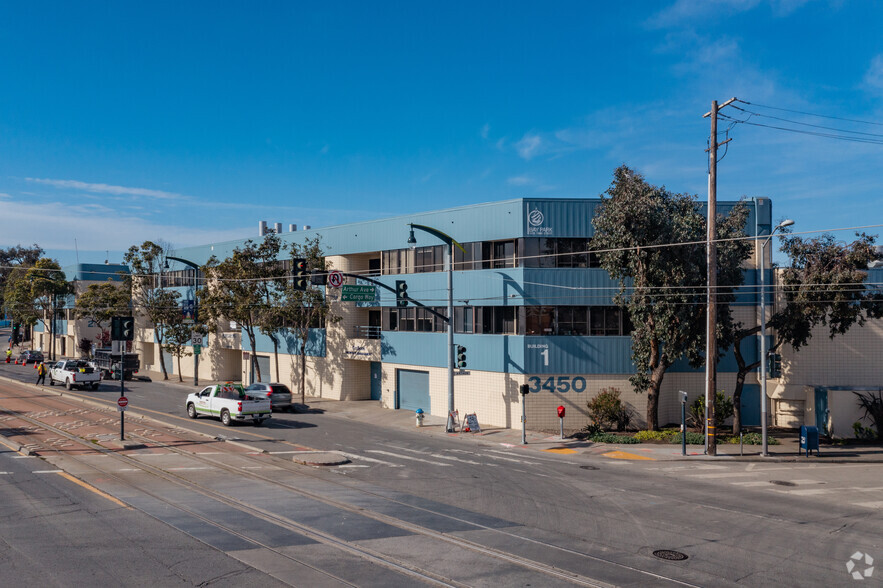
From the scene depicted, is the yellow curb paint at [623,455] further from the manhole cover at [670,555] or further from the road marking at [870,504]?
the manhole cover at [670,555]

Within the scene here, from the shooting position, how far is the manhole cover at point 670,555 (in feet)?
42.3

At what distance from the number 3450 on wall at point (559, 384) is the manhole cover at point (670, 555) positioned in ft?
64.3

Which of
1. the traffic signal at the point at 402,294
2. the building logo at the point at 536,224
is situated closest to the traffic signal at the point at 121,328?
the traffic signal at the point at 402,294

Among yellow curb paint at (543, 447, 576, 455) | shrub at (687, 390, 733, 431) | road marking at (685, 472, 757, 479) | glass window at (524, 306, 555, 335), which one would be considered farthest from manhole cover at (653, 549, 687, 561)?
glass window at (524, 306, 555, 335)

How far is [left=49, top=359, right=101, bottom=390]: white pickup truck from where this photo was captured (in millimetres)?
48312

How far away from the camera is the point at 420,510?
1638 cm

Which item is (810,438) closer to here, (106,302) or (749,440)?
(749,440)

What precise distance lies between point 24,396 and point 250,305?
15159 millimetres

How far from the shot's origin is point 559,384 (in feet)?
109

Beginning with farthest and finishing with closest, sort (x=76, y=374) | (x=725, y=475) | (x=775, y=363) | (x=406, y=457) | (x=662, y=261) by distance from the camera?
(x=76, y=374)
(x=662, y=261)
(x=775, y=363)
(x=406, y=457)
(x=725, y=475)

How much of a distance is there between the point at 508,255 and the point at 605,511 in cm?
1982

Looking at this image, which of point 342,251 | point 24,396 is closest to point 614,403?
point 342,251

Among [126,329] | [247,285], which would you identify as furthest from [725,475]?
[247,285]

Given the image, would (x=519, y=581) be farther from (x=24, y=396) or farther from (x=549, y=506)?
(x=24, y=396)
